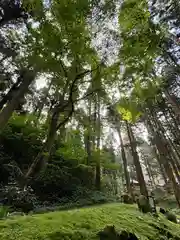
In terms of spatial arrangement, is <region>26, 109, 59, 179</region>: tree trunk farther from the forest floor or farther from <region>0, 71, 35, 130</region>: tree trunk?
<region>0, 71, 35, 130</region>: tree trunk

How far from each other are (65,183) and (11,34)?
8.03 m

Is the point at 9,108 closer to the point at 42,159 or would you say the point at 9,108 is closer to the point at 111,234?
the point at 42,159

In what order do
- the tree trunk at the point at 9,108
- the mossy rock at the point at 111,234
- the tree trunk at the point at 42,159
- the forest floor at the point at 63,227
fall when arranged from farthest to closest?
the tree trunk at the point at 9,108 → the tree trunk at the point at 42,159 → the mossy rock at the point at 111,234 → the forest floor at the point at 63,227

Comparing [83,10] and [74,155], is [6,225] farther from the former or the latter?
[74,155]

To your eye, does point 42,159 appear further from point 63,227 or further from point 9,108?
point 9,108

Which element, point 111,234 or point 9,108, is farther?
point 9,108

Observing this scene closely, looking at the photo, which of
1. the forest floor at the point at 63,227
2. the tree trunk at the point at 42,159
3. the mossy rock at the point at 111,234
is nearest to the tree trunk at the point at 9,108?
the tree trunk at the point at 42,159

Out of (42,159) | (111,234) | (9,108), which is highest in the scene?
(9,108)

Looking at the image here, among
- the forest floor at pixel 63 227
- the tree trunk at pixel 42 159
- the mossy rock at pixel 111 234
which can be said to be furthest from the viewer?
the tree trunk at pixel 42 159

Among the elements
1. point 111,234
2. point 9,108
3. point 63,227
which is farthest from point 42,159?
point 9,108

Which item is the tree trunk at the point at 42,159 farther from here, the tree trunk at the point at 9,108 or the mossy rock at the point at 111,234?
the tree trunk at the point at 9,108

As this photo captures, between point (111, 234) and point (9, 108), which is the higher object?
point (9, 108)

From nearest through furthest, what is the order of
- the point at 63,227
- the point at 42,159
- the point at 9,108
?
the point at 63,227 → the point at 42,159 → the point at 9,108

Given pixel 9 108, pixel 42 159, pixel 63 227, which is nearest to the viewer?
pixel 63 227
